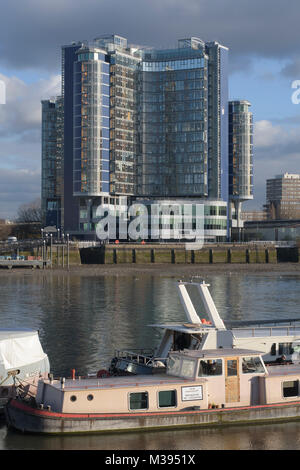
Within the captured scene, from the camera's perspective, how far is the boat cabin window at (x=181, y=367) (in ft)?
86.6

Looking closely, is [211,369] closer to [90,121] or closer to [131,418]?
[131,418]

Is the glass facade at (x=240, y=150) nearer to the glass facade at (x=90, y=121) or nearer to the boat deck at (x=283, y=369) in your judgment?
the glass facade at (x=90, y=121)

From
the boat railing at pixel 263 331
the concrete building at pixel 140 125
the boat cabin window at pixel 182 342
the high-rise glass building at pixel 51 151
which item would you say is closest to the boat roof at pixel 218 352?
the boat cabin window at pixel 182 342

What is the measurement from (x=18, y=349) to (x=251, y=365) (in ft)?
33.9

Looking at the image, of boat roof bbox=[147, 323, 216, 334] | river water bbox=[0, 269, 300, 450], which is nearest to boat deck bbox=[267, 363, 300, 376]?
river water bbox=[0, 269, 300, 450]

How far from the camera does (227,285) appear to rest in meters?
91.7

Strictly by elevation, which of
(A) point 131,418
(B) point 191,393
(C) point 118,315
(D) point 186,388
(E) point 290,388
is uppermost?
(D) point 186,388

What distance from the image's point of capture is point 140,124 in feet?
551

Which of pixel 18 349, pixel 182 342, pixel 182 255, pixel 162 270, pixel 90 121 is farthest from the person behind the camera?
pixel 90 121

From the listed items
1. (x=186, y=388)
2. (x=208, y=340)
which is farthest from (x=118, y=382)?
(x=208, y=340)

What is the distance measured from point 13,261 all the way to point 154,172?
2383 inches

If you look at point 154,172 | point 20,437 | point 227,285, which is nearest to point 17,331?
point 20,437
